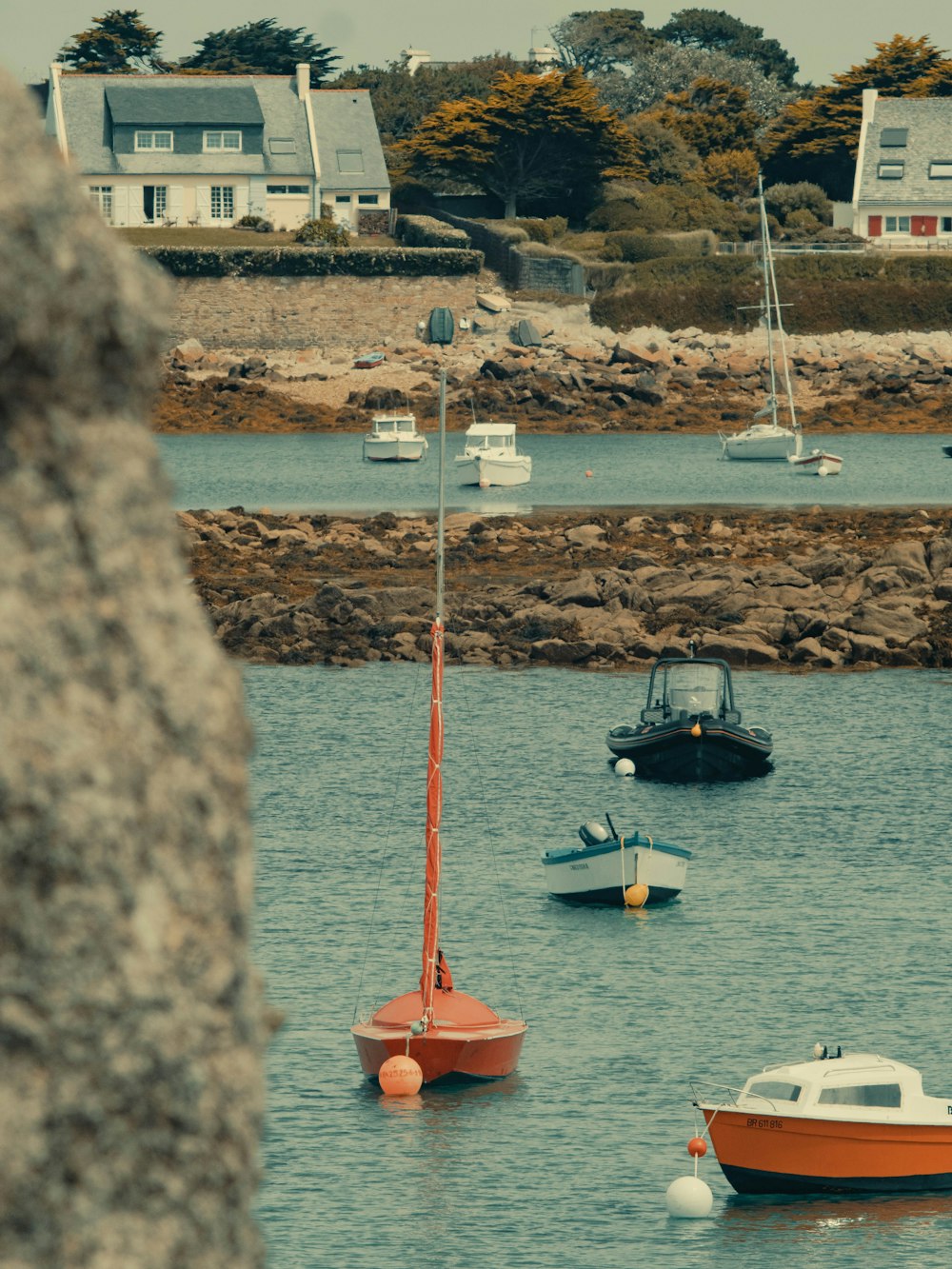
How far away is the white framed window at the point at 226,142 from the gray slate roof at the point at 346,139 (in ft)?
17.6

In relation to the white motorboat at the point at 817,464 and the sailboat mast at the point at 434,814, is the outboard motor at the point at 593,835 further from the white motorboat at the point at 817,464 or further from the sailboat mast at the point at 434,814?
the white motorboat at the point at 817,464

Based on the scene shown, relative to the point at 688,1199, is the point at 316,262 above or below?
above

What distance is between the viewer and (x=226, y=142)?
138m

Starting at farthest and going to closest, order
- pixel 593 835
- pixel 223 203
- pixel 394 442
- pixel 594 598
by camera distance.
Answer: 1. pixel 223 203
2. pixel 394 442
3. pixel 594 598
4. pixel 593 835

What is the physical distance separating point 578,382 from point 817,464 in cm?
2689

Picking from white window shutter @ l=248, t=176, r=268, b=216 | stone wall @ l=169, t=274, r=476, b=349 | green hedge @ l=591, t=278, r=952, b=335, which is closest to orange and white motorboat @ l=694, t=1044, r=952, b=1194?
green hedge @ l=591, t=278, r=952, b=335

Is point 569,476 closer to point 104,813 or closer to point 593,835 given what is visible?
point 593,835

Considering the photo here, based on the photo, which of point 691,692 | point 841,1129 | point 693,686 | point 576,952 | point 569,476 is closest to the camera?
point 841,1129

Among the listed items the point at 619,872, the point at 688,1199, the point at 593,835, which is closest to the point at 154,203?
the point at 593,835

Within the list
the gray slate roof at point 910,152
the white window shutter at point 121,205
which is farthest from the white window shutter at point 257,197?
the gray slate roof at point 910,152

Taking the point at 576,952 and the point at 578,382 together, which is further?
the point at 578,382

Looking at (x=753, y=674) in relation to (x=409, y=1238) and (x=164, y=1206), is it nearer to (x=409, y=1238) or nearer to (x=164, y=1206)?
(x=409, y=1238)

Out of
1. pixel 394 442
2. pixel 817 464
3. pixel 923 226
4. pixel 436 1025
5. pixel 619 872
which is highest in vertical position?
pixel 923 226

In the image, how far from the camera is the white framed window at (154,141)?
447ft
